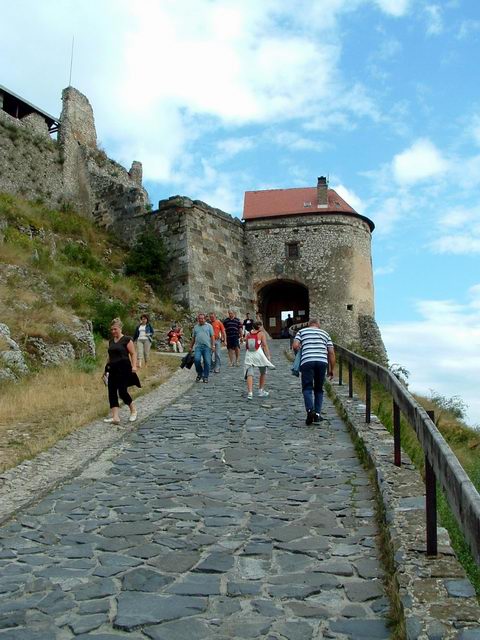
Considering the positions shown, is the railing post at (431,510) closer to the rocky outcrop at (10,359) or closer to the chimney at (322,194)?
the rocky outcrop at (10,359)

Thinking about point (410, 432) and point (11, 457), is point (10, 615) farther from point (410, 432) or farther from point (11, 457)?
point (410, 432)

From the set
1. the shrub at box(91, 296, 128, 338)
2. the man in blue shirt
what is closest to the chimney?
the shrub at box(91, 296, 128, 338)

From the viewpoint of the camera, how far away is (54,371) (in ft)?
48.6

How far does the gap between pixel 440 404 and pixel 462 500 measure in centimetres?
1718

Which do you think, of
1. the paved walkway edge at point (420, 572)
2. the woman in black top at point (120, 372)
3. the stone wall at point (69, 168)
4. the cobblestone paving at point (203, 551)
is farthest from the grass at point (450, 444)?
the stone wall at point (69, 168)

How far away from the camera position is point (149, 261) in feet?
91.4

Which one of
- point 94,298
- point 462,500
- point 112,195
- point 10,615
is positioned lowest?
point 10,615

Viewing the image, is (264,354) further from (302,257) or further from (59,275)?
(302,257)

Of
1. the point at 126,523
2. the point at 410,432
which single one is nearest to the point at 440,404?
the point at 410,432

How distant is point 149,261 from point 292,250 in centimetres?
775

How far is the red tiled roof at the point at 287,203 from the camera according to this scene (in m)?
32.4

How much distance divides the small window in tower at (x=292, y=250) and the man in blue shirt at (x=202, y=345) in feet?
56.1

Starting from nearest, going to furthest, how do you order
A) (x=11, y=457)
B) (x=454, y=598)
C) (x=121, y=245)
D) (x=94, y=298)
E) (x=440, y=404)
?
(x=454, y=598), (x=11, y=457), (x=440, y=404), (x=94, y=298), (x=121, y=245)

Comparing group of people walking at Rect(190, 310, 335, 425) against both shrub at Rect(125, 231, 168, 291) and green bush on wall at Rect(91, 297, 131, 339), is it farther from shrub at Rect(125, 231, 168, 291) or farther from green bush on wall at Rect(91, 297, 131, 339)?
shrub at Rect(125, 231, 168, 291)
